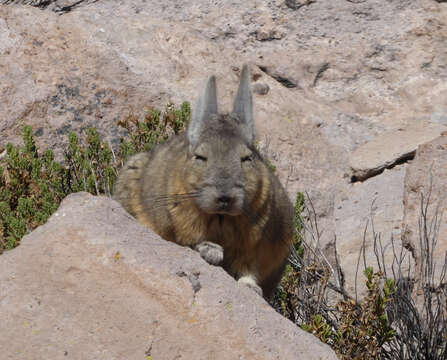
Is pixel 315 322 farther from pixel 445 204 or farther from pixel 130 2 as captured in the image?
pixel 130 2

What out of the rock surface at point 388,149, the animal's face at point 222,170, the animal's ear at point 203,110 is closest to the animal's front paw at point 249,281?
the animal's face at point 222,170

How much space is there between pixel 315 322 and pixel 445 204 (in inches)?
84.8

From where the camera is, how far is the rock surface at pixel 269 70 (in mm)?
8516

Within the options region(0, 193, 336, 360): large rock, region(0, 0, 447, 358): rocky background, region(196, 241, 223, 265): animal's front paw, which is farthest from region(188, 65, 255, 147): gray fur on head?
region(0, 0, 447, 358): rocky background

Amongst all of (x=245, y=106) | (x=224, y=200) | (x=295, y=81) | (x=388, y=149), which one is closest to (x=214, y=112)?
(x=245, y=106)

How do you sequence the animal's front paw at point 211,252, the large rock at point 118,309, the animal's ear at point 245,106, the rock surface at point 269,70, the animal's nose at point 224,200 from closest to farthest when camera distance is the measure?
the large rock at point 118,309 < the animal's nose at point 224,200 < the animal's front paw at point 211,252 < the animal's ear at point 245,106 < the rock surface at point 269,70

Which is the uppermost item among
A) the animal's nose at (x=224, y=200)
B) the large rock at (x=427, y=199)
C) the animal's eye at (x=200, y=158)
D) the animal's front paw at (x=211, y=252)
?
the animal's eye at (x=200, y=158)

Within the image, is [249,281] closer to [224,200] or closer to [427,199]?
[224,200]

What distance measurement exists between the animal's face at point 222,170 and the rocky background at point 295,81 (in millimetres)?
2400

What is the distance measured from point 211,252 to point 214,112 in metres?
1.00

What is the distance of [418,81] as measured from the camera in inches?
415

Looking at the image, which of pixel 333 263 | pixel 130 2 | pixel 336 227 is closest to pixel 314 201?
pixel 336 227

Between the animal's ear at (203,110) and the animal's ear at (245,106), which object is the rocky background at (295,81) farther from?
the animal's ear at (203,110)

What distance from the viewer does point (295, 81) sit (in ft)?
34.9
